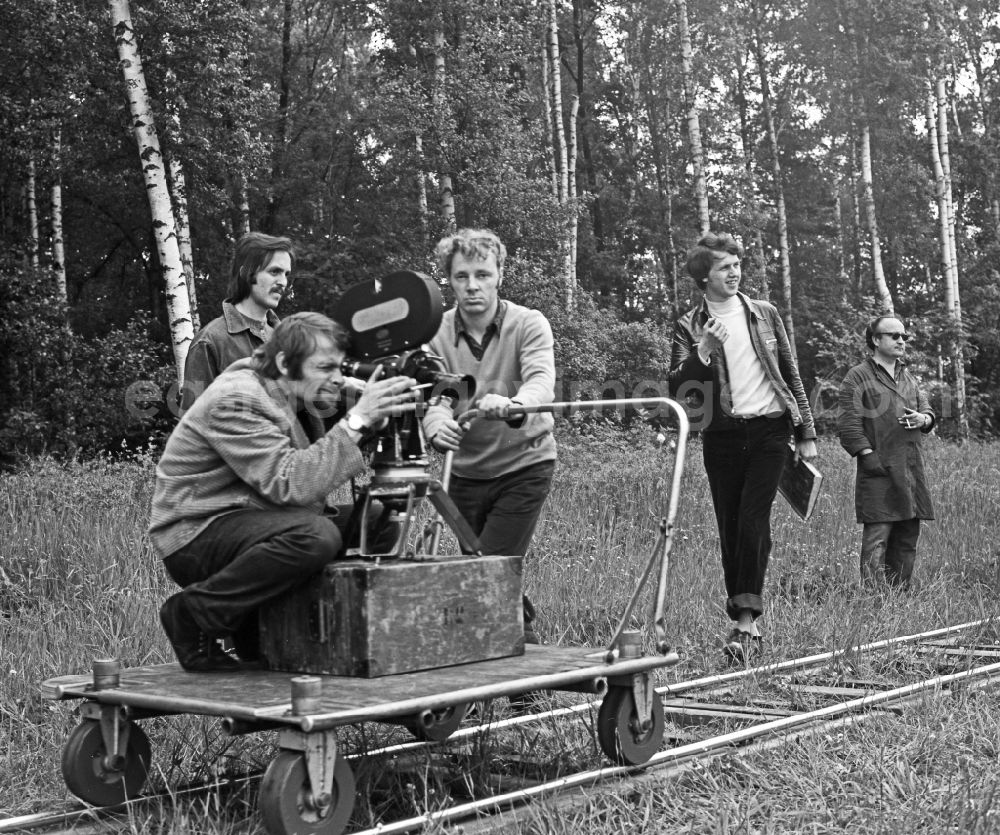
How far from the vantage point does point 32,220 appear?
24.4m

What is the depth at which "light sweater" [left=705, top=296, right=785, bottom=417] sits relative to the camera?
683 cm

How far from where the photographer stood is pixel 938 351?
31672 millimetres

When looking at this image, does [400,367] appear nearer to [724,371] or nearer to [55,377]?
[724,371]

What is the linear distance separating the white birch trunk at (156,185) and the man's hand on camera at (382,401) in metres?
14.0

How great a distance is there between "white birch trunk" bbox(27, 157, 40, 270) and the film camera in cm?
2085

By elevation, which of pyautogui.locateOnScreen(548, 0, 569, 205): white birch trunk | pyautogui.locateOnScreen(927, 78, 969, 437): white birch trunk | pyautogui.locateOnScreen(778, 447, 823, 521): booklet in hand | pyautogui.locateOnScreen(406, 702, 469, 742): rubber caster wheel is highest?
pyautogui.locateOnScreen(548, 0, 569, 205): white birch trunk

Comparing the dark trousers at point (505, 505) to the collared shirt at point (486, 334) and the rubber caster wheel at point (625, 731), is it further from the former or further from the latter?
the rubber caster wheel at point (625, 731)

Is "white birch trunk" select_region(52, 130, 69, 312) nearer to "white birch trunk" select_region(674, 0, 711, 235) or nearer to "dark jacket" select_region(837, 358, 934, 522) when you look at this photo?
"white birch trunk" select_region(674, 0, 711, 235)

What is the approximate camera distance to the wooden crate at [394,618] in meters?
3.84

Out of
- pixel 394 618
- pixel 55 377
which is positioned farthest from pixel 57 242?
pixel 394 618

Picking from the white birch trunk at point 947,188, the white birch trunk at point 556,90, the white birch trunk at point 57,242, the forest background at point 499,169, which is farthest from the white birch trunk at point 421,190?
the white birch trunk at point 947,188

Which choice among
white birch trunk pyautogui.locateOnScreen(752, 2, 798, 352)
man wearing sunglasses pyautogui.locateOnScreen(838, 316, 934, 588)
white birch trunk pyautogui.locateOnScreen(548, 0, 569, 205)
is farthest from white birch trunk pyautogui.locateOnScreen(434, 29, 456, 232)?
man wearing sunglasses pyautogui.locateOnScreen(838, 316, 934, 588)

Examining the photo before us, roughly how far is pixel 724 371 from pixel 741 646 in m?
1.47

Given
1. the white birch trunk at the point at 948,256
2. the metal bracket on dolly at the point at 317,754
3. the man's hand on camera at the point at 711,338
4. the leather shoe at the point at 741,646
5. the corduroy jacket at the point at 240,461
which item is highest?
the white birch trunk at the point at 948,256
